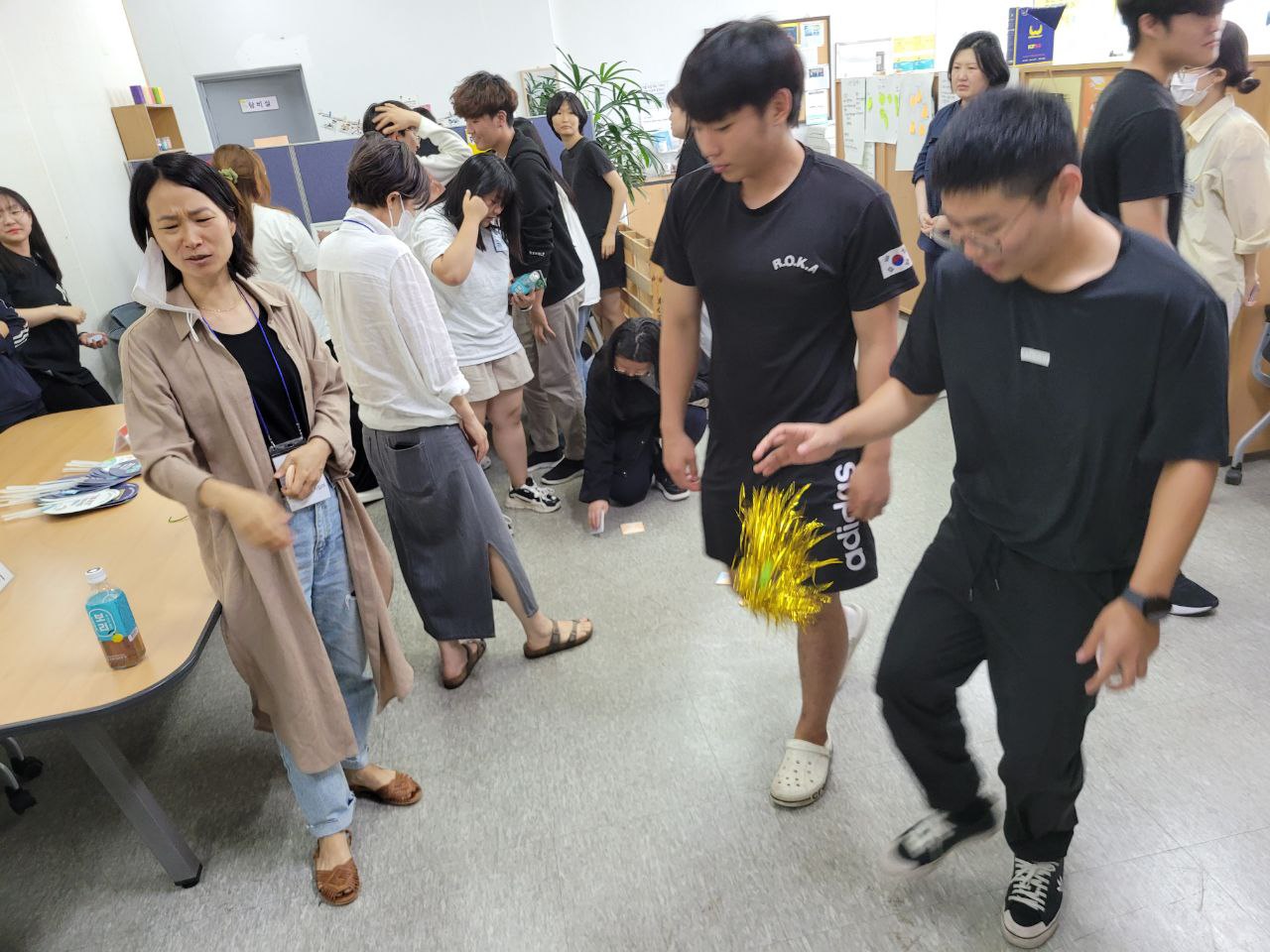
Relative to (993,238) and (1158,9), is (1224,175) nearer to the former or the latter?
(1158,9)

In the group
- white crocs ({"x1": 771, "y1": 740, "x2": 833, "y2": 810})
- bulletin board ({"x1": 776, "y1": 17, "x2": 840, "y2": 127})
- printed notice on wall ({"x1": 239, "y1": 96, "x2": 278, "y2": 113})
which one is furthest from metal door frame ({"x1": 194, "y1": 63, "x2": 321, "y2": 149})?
white crocs ({"x1": 771, "y1": 740, "x2": 833, "y2": 810})

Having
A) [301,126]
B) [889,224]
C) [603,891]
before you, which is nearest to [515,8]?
[301,126]

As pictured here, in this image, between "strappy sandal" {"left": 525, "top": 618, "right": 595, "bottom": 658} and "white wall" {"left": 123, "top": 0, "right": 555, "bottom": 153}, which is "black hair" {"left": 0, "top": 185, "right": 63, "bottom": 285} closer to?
"strappy sandal" {"left": 525, "top": 618, "right": 595, "bottom": 658}

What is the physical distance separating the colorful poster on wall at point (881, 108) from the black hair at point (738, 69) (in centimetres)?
392

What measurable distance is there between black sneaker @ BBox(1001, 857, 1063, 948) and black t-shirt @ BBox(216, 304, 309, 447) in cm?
162

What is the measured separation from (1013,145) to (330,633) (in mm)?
1558

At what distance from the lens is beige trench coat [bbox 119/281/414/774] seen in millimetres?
1419

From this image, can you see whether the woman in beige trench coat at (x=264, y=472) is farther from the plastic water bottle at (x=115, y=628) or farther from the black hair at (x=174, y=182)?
the plastic water bottle at (x=115, y=628)

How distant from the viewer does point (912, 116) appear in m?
4.65

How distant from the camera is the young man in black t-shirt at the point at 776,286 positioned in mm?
1356

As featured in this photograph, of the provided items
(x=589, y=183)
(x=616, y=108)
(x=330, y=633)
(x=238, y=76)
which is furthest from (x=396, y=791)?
(x=238, y=76)

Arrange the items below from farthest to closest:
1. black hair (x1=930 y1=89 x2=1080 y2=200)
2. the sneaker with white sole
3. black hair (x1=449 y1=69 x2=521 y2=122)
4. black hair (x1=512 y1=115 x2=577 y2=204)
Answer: the sneaker with white sole < black hair (x1=512 y1=115 x2=577 y2=204) < black hair (x1=449 y1=69 x2=521 y2=122) < black hair (x1=930 y1=89 x2=1080 y2=200)

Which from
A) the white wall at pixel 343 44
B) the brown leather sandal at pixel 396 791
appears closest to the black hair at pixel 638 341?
the brown leather sandal at pixel 396 791

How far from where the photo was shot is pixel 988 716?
6.70ft
